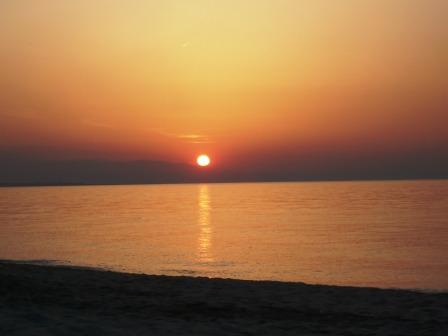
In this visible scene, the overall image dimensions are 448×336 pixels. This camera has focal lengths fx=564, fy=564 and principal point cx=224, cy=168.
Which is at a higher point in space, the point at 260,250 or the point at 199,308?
the point at 260,250

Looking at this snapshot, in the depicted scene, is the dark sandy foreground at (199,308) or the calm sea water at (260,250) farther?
the calm sea water at (260,250)

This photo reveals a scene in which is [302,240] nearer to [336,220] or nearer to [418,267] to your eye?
[418,267]

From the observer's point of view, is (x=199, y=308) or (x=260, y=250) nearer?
(x=199, y=308)

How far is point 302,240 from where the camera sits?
1634 inches

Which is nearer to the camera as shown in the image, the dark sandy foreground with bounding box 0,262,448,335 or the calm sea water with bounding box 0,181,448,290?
the dark sandy foreground with bounding box 0,262,448,335

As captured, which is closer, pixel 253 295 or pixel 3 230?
pixel 253 295

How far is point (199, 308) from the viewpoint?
12727 millimetres

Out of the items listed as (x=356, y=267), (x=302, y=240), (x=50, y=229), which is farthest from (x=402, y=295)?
(x=50, y=229)

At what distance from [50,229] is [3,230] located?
379 cm

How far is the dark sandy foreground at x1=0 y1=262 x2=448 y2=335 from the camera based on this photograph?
10.3 meters

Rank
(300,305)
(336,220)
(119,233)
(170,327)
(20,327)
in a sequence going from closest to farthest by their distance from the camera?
1. (20,327)
2. (170,327)
3. (300,305)
4. (119,233)
5. (336,220)

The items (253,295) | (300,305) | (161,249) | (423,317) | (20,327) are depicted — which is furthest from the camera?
(161,249)

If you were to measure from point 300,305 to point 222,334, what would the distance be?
385 cm

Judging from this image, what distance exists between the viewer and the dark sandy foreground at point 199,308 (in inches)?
407
